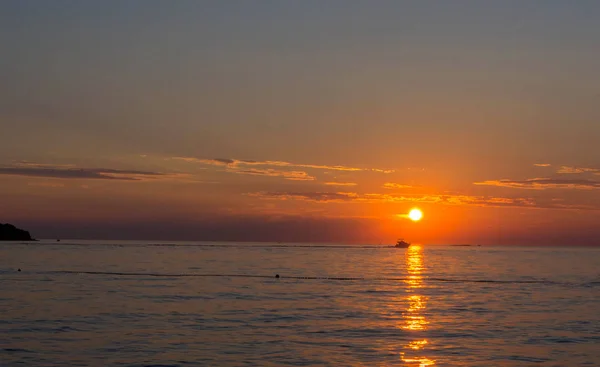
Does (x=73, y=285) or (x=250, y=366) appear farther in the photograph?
(x=73, y=285)

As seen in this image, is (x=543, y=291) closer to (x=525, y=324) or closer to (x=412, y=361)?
(x=525, y=324)

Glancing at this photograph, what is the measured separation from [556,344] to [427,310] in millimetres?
17944

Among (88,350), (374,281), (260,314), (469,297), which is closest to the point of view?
(88,350)

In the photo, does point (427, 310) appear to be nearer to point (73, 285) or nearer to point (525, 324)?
point (525, 324)

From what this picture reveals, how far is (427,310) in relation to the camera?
192ft

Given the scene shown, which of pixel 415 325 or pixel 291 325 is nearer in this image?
pixel 291 325

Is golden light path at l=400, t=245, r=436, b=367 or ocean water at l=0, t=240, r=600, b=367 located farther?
ocean water at l=0, t=240, r=600, b=367

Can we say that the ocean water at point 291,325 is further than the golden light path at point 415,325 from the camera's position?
Yes

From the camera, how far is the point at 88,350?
37.5 meters

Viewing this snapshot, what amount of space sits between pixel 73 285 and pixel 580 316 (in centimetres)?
5440

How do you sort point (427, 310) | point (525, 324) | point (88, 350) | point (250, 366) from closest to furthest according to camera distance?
point (250, 366) → point (88, 350) → point (525, 324) → point (427, 310)

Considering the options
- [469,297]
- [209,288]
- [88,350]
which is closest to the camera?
[88,350]

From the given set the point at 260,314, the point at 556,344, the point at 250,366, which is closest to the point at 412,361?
the point at 250,366

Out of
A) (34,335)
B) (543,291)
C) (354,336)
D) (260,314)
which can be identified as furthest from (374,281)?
(34,335)
